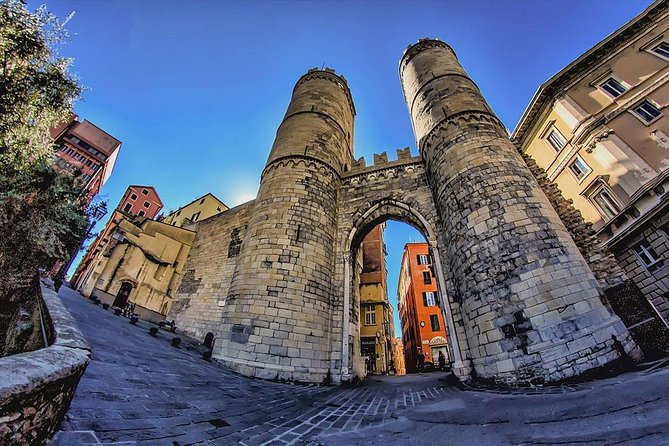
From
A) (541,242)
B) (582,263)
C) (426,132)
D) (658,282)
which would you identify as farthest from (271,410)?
(658,282)

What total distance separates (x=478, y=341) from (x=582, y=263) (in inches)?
111

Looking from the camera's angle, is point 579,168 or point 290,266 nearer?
point 290,266

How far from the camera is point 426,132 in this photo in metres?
10.1

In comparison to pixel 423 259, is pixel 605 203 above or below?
below

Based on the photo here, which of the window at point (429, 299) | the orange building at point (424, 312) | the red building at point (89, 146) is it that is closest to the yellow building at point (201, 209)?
the orange building at point (424, 312)

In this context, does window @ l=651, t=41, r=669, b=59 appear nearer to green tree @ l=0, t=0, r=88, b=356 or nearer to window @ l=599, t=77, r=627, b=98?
window @ l=599, t=77, r=627, b=98

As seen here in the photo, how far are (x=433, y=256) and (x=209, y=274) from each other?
1035 cm

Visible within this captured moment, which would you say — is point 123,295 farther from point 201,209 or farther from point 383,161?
point 383,161

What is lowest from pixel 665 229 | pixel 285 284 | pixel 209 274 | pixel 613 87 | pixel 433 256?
pixel 285 284

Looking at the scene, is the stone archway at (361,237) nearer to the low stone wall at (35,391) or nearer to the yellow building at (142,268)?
the low stone wall at (35,391)

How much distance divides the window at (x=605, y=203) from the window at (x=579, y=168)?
993 mm

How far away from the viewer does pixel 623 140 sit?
10211 mm

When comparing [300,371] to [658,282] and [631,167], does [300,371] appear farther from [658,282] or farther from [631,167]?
[631,167]

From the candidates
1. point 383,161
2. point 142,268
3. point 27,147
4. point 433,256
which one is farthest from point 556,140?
point 142,268
